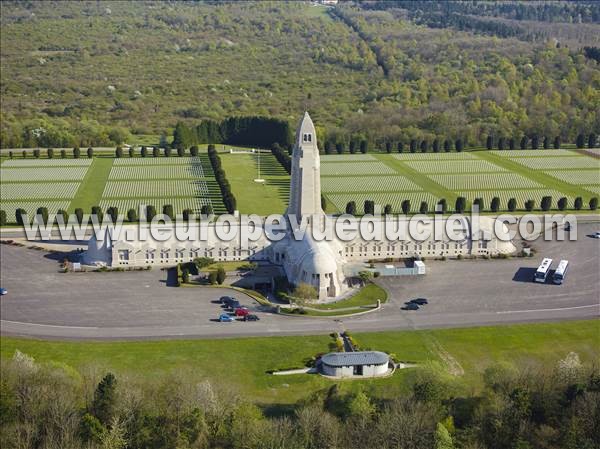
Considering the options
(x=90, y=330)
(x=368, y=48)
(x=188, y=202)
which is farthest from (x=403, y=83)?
(x=90, y=330)

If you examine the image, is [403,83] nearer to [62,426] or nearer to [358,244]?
[358,244]

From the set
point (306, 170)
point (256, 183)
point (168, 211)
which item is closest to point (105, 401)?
point (306, 170)

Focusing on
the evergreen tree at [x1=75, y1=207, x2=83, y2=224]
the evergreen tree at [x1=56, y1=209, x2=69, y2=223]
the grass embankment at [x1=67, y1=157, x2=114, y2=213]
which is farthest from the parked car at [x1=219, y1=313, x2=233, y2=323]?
the grass embankment at [x1=67, y1=157, x2=114, y2=213]

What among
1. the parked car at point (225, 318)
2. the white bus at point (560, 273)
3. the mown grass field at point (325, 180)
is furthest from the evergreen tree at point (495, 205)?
the parked car at point (225, 318)

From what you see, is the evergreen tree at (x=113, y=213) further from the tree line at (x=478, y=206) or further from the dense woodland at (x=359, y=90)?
the dense woodland at (x=359, y=90)

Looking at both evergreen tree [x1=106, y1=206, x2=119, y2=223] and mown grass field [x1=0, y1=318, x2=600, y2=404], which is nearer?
mown grass field [x1=0, y1=318, x2=600, y2=404]

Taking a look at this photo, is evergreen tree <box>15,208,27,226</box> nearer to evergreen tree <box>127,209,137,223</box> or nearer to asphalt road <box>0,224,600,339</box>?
asphalt road <box>0,224,600,339</box>
